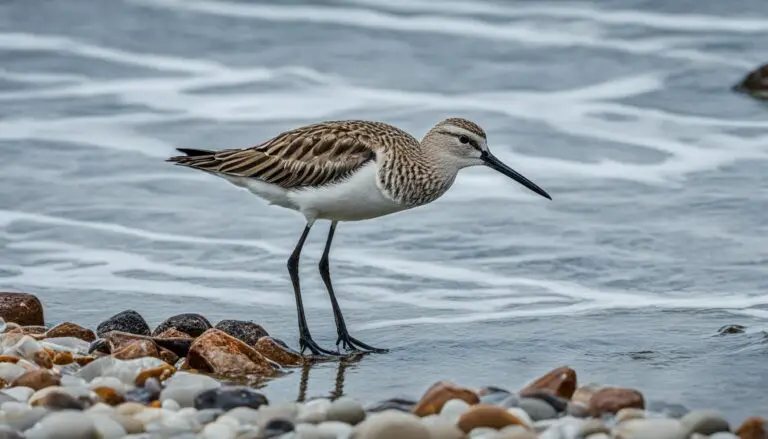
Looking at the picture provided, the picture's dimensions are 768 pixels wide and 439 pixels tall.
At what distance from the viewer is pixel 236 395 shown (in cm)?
620

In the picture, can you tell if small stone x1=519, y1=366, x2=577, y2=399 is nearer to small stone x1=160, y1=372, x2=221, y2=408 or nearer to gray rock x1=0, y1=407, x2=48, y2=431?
small stone x1=160, y1=372, x2=221, y2=408

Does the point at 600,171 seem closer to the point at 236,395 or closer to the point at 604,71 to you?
the point at 604,71

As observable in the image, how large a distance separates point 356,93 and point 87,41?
363 cm

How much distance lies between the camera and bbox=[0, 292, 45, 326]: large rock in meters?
8.07

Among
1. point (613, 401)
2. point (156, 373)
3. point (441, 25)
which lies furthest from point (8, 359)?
point (441, 25)

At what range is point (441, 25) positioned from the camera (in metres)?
16.4

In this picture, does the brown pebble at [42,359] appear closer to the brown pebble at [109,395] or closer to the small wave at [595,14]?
the brown pebble at [109,395]

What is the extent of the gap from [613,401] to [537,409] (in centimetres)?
35

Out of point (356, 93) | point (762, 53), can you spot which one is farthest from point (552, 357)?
point (762, 53)

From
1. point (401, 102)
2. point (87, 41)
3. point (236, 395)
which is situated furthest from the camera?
point (87, 41)

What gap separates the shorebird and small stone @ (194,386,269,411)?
1765mm

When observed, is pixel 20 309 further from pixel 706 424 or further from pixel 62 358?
pixel 706 424

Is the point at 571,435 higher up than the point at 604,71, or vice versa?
the point at 604,71

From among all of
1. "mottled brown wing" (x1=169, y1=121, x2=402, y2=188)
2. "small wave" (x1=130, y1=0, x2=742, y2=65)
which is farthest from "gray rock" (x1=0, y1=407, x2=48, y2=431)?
"small wave" (x1=130, y1=0, x2=742, y2=65)
